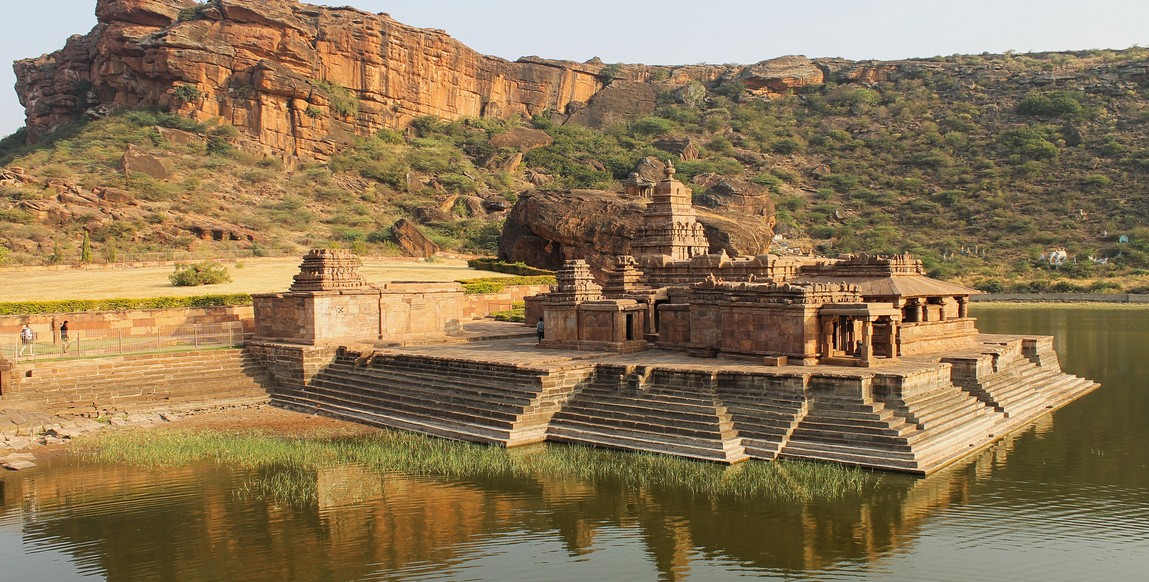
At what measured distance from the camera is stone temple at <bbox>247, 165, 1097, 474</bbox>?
1482cm

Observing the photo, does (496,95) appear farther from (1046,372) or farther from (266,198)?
(1046,372)

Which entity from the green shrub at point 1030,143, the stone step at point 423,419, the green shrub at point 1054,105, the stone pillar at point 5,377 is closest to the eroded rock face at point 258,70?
the green shrub at point 1030,143

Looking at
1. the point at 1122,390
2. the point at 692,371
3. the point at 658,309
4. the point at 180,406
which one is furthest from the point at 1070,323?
the point at 180,406

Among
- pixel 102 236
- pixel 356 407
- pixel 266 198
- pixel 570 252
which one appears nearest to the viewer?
pixel 356 407

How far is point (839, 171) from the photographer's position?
72438mm

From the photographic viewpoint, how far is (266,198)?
56.3 m

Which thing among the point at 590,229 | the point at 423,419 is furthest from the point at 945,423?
the point at 590,229

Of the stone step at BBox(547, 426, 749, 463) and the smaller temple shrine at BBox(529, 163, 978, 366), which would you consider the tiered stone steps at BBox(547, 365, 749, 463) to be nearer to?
the stone step at BBox(547, 426, 749, 463)

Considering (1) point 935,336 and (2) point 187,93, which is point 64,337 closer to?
(1) point 935,336

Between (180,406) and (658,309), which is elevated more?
(658,309)

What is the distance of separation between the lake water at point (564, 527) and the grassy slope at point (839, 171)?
93.4 feet

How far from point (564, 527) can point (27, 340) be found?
51.6 ft

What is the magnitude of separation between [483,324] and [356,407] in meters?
9.84

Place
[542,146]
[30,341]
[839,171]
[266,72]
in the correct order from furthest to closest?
1. [542,146]
2. [839,171]
3. [266,72]
4. [30,341]
